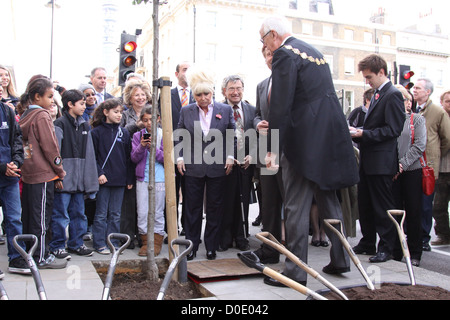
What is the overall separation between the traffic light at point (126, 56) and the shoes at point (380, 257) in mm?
5913

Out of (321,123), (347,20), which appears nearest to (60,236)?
(321,123)

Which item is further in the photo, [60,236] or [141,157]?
[141,157]

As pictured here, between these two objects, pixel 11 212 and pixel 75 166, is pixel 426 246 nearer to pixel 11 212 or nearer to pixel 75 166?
pixel 75 166

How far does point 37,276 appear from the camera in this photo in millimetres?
2455

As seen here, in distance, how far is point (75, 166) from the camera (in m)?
5.29

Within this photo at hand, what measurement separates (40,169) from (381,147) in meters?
3.58

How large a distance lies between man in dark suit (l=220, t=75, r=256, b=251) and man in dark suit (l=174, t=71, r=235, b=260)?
32 centimetres

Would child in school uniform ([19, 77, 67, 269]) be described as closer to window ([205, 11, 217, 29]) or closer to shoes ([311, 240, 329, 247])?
shoes ([311, 240, 329, 247])

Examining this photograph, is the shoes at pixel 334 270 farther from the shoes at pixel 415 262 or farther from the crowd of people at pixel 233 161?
the shoes at pixel 415 262

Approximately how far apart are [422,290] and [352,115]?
12.8 feet

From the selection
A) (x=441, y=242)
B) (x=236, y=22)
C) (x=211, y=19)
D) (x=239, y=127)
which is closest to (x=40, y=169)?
(x=239, y=127)

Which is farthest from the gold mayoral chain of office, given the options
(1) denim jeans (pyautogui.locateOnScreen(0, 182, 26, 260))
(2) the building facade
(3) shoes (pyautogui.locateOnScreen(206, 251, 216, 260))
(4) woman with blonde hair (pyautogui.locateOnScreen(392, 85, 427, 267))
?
(2) the building facade

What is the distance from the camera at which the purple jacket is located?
5.60m

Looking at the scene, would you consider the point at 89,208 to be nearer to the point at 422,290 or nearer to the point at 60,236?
the point at 60,236
